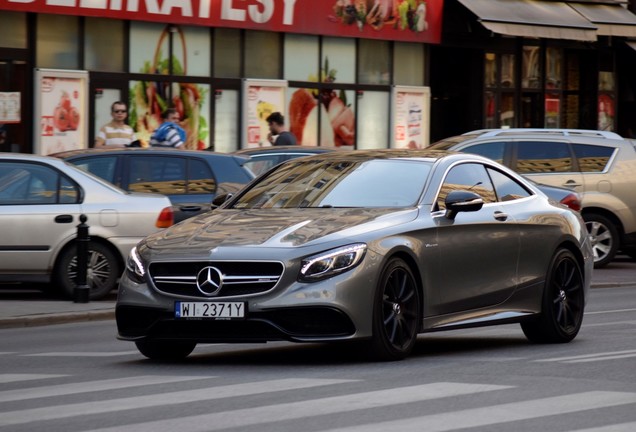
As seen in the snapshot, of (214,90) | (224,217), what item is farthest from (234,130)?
(224,217)

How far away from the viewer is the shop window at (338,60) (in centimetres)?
3388

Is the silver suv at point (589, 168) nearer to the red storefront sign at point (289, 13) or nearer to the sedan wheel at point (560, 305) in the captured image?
the red storefront sign at point (289, 13)

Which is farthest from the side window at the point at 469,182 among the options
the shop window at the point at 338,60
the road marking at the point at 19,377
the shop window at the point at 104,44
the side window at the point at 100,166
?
the shop window at the point at 338,60

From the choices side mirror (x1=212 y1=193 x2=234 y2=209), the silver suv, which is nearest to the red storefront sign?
the silver suv

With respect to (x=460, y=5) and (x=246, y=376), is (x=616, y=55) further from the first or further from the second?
(x=246, y=376)

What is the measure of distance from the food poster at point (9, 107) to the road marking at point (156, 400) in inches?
707

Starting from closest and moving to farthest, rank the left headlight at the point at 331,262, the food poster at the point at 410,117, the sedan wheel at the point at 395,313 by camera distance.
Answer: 1. the left headlight at the point at 331,262
2. the sedan wheel at the point at 395,313
3. the food poster at the point at 410,117

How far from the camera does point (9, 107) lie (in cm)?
2712

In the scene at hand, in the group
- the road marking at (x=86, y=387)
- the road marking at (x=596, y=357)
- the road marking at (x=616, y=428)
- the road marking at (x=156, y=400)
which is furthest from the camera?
the road marking at (x=596, y=357)

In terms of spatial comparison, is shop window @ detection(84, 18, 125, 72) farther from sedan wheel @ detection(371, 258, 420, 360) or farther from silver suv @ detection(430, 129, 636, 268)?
sedan wheel @ detection(371, 258, 420, 360)

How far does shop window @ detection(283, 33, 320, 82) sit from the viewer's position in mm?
33069

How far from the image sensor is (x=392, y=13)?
114ft

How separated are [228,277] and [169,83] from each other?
20.3 meters

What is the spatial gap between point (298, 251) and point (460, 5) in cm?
2587
